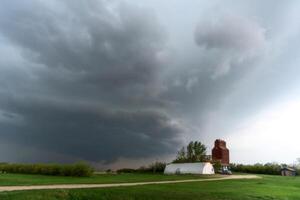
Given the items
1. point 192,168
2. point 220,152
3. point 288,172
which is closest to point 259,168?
point 288,172

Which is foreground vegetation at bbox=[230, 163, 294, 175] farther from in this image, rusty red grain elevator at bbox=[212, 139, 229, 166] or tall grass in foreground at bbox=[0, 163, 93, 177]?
tall grass in foreground at bbox=[0, 163, 93, 177]

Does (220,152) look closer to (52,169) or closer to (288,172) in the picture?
(288,172)

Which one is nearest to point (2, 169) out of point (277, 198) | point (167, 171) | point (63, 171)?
point (63, 171)

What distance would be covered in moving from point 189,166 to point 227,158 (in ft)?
85.0

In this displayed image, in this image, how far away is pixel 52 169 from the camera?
55.4 metres

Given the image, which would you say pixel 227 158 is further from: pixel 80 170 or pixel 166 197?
pixel 166 197

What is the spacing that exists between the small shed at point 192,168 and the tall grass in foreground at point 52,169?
2811cm

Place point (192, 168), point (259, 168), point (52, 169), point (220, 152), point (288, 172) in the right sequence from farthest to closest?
point (220, 152), point (259, 168), point (288, 172), point (192, 168), point (52, 169)

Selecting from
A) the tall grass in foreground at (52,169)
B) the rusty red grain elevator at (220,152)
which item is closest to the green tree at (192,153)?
the rusty red grain elevator at (220,152)

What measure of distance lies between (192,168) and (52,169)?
104ft

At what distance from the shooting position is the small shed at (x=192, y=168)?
7462cm

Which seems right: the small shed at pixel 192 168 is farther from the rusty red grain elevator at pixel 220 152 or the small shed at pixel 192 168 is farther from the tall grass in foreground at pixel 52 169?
the tall grass in foreground at pixel 52 169

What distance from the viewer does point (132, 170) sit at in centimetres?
9125

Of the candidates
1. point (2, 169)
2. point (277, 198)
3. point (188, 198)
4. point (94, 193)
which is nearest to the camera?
point (94, 193)
